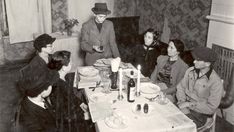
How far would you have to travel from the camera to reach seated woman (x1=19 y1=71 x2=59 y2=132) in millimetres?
2438

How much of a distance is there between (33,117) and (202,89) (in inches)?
Result: 69.2

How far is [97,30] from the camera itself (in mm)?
4484

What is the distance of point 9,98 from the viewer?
4.77 meters

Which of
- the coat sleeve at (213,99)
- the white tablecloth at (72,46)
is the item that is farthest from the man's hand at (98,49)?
the white tablecloth at (72,46)

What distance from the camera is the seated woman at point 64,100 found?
115 inches

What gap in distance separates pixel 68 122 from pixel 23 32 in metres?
3.90

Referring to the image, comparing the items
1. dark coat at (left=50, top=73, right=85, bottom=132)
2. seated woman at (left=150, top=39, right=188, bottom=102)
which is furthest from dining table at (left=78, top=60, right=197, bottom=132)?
seated woman at (left=150, top=39, right=188, bottom=102)

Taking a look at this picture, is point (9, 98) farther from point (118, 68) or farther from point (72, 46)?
point (118, 68)

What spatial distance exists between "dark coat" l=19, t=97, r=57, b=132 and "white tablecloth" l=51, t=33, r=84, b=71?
3400 millimetres

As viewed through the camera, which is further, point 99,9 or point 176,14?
point 176,14

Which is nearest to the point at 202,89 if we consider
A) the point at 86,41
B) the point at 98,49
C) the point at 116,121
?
the point at 116,121

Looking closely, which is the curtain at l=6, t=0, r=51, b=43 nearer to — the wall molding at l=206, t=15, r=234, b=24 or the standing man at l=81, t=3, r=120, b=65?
the standing man at l=81, t=3, r=120, b=65

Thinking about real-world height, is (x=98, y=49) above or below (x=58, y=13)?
below

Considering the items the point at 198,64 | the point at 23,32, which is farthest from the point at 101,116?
the point at 23,32
